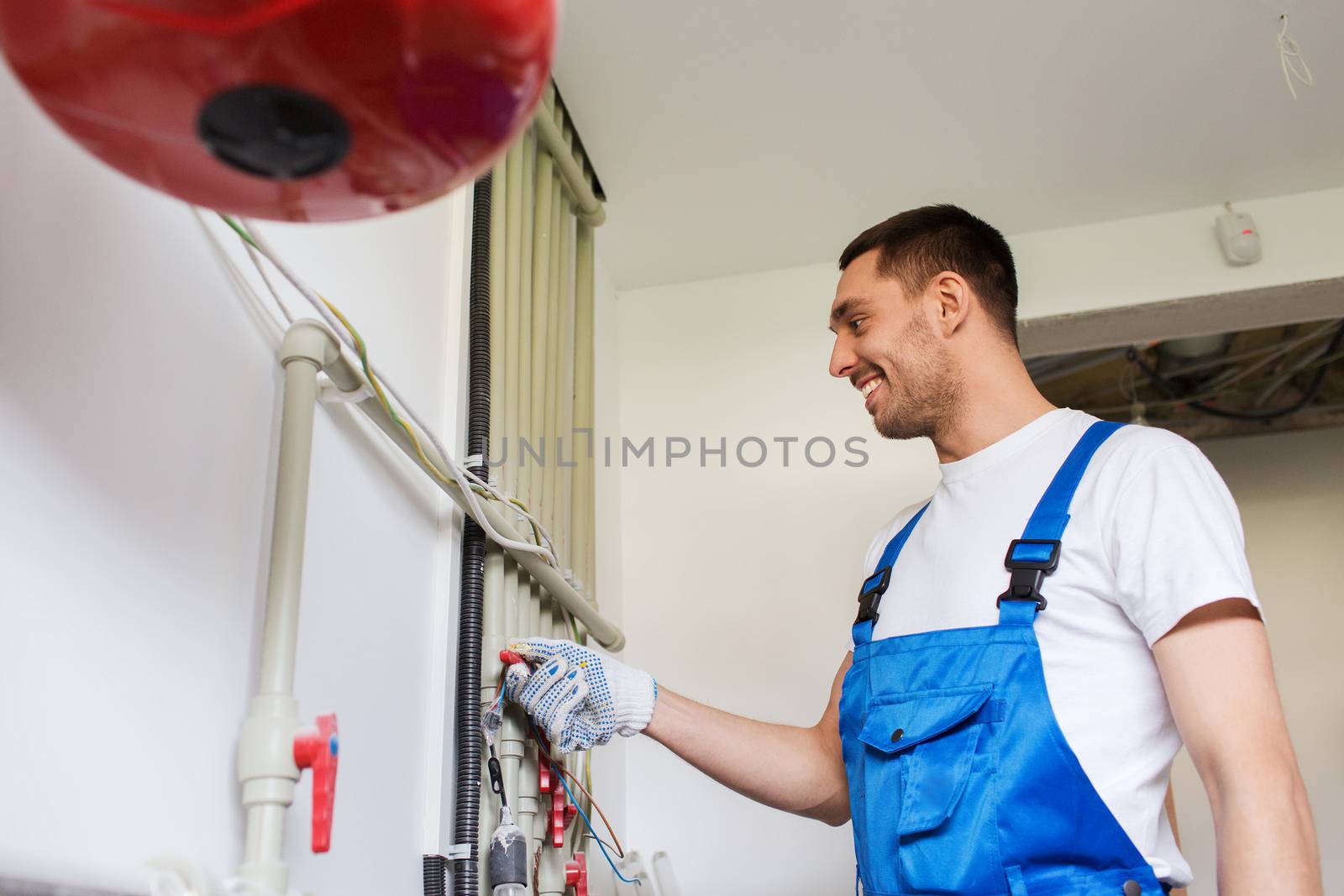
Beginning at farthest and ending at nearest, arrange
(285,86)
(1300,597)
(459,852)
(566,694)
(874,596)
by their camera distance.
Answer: (1300,597), (874,596), (566,694), (459,852), (285,86)

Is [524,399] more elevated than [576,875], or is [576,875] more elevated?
[524,399]

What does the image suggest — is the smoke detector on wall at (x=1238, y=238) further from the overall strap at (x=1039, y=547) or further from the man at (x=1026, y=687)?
the overall strap at (x=1039, y=547)

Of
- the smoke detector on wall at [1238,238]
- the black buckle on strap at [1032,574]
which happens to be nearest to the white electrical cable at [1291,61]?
the smoke detector on wall at [1238,238]

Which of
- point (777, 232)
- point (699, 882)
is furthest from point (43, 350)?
point (777, 232)

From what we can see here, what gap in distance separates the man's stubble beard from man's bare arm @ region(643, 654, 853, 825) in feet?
1.24

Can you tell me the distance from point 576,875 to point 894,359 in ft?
2.97

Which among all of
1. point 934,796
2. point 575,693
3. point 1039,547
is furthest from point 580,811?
point 1039,547

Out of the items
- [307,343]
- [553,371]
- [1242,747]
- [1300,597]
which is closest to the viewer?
[307,343]

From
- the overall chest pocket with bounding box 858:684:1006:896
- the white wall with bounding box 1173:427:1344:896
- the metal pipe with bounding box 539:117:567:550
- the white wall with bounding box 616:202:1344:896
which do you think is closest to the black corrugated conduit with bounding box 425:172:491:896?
the metal pipe with bounding box 539:117:567:550

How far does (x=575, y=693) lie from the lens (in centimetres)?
138

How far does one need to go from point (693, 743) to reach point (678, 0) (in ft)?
4.12

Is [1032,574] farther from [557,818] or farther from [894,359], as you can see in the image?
[557,818]

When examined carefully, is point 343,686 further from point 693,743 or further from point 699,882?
point 699,882

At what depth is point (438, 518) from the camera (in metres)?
1.43
